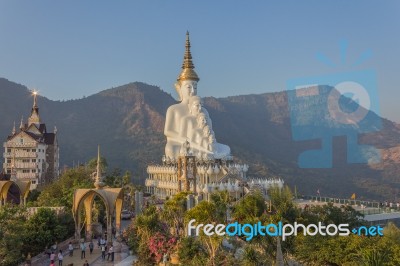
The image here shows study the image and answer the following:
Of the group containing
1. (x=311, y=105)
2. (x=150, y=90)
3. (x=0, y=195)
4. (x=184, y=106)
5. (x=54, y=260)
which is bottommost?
(x=54, y=260)

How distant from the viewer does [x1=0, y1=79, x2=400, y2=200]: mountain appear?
90250mm

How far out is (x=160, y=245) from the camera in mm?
18328

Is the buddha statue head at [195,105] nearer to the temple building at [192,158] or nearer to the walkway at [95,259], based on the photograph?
the temple building at [192,158]

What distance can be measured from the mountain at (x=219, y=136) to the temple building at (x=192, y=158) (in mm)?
32754

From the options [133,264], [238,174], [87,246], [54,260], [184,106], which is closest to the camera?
[133,264]

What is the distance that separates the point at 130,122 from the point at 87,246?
102 meters

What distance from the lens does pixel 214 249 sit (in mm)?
16688

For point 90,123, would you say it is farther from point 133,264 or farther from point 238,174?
point 133,264

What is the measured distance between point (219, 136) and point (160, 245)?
106587 mm

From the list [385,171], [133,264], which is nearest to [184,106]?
[133,264]

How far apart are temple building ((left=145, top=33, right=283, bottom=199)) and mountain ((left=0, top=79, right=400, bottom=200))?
3275 centimetres

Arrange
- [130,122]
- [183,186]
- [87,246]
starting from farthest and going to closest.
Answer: [130,122], [183,186], [87,246]

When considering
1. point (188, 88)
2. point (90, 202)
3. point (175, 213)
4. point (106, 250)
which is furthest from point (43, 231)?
point (188, 88)

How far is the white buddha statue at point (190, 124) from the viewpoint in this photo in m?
44.2
